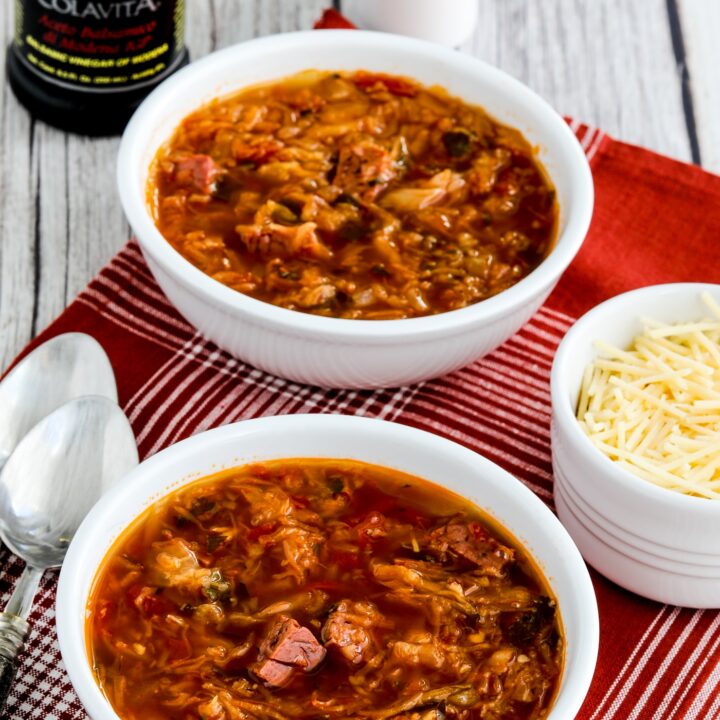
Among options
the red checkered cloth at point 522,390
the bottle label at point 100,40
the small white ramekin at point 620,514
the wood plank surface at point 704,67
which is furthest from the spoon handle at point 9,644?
the wood plank surface at point 704,67

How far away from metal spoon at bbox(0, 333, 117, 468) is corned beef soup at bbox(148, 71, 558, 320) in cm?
41

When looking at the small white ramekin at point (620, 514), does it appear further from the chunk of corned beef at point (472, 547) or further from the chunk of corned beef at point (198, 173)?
the chunk of corned beef at point (198, 173)

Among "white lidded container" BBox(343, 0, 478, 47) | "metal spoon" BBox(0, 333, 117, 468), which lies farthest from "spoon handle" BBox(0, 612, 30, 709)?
"white lidded container" BBox(343, 0, 478, 47)

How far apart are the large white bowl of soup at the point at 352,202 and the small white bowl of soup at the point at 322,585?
1.69 feet

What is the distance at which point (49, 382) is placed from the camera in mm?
3768

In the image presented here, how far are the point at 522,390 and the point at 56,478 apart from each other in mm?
1432

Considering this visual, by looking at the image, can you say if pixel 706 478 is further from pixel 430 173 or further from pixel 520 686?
pixel 430 173

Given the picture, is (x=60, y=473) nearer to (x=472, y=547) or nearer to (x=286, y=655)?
(x=286, y=655)

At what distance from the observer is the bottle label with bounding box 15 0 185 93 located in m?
4.50

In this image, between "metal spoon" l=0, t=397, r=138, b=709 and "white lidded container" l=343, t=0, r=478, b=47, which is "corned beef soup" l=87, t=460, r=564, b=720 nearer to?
"metal spoon" l=0, t=397, r=138, b=709

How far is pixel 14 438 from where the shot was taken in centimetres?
365

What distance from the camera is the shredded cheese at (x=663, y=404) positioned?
3.38m

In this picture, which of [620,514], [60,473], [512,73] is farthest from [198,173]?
[512,73]

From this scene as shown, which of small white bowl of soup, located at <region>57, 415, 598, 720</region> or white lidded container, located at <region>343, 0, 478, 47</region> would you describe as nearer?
small white bowl of soup, located at <region>57, 415, 598, 720</region>
